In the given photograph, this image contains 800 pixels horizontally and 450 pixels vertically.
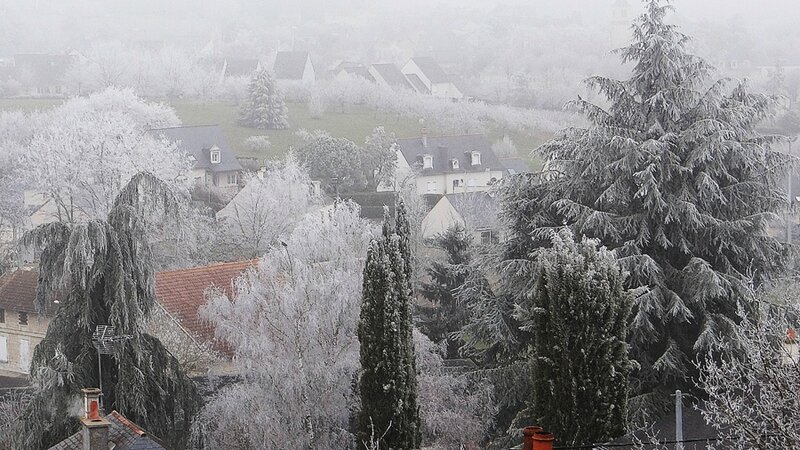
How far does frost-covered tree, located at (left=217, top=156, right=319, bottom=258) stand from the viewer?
45938 mm

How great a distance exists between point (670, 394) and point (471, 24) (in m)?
121

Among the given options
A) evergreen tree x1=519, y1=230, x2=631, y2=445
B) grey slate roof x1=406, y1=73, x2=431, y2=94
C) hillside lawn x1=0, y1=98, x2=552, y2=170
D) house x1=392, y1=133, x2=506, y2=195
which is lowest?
evergreen tree x1=519, y1=230, x2=631, y2=445

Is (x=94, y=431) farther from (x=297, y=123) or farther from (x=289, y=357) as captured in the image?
(x=297, y=123)

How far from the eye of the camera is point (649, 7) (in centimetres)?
2172

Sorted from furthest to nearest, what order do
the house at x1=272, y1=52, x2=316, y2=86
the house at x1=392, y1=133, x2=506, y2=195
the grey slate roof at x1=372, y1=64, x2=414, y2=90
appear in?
the house at x1=272, y1=52, x2=316, y2=86 < the grey slate roof at x1=372, y1=64, x2=414, y2=90 < the house at x1=392, y1=133, x2=506, y2=195

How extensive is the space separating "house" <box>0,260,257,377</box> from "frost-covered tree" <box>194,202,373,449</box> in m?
2.02

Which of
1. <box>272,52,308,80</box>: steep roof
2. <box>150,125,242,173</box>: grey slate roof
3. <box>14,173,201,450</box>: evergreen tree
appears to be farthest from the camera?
<box>272,52,308,80</box>: steep roof

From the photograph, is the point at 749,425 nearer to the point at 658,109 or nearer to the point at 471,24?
the point at 658,109

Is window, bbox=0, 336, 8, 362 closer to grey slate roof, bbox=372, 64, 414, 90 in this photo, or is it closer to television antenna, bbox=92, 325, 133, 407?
television antenna, bbox=92, 325, 133, 407

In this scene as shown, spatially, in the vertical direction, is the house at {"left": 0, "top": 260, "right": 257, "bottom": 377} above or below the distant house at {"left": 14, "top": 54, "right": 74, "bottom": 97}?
below

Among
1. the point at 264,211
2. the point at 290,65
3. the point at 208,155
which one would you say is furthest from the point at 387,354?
the point at 290,65

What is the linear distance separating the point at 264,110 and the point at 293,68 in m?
28.6

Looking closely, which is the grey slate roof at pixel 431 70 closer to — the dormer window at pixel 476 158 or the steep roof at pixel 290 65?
the steep roof at pixel 290 65

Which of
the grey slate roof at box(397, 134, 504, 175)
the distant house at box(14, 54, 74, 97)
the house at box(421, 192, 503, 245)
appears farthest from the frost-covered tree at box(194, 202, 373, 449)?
the distant house at box(14, 54, 74, 97)
